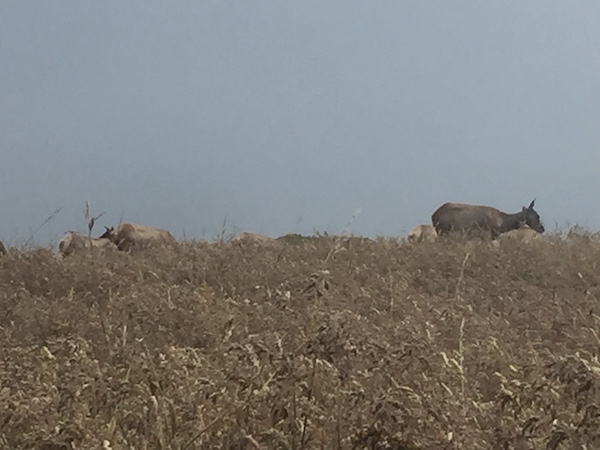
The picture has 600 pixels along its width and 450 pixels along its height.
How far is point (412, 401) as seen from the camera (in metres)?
2.57

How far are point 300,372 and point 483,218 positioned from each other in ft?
68.1

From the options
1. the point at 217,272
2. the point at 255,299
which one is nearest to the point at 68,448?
the point at 255,299

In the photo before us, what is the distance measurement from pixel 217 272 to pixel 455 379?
453 centimetres

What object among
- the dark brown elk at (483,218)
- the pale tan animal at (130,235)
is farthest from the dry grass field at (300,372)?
the dark brown elk at (483,218)

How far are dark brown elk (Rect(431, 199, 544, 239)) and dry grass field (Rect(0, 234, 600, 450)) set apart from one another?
1662 centimetres

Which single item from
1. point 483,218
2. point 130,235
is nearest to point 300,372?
point 130,235

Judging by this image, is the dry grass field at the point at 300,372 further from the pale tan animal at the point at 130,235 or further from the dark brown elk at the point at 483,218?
the dark brown elk at the point at 483,218

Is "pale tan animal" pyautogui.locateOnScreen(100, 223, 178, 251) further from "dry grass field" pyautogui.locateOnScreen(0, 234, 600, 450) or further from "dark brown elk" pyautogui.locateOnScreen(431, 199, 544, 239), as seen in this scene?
"dry grass field" pyautogui.locateOnScreen(0, 234, 600, 450)

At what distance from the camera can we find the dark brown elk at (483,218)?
22.7 meters

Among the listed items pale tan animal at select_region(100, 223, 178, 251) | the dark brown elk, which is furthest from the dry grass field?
the dark brown elk

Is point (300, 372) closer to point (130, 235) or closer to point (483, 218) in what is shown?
point (130, 235)

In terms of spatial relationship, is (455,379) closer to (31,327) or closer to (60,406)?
(60,406)

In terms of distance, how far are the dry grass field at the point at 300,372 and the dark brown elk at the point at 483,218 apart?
16616 millimetres

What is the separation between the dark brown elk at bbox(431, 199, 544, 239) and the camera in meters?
22.7
